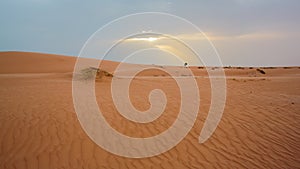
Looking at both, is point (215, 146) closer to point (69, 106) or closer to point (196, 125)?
point (196, 125)

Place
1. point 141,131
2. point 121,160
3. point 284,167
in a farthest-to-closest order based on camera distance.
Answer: point 141,131, point 121,160, point 284,167

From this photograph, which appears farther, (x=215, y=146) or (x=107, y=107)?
(x=107, y=107)

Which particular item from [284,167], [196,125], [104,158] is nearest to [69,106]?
[104,158]

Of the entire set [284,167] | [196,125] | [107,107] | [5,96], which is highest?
[5,96]

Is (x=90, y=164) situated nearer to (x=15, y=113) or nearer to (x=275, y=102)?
(x=15, y=113)

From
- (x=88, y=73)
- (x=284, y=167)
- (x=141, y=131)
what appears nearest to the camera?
(x=284, y=167)

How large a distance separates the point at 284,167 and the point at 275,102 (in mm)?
4741

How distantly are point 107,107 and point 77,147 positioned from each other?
9.61 feet

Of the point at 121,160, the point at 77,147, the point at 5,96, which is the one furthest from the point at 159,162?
the point at 5,96

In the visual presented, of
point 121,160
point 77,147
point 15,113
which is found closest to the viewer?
point 121,160

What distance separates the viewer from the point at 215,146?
20.1 ft

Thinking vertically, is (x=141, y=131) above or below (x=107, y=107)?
below

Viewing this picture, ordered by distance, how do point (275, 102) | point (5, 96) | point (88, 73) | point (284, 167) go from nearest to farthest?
point (284, 167) < point (275, 102) < point (5, 96) < point (88, 73)

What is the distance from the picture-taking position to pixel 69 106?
8828 mm
